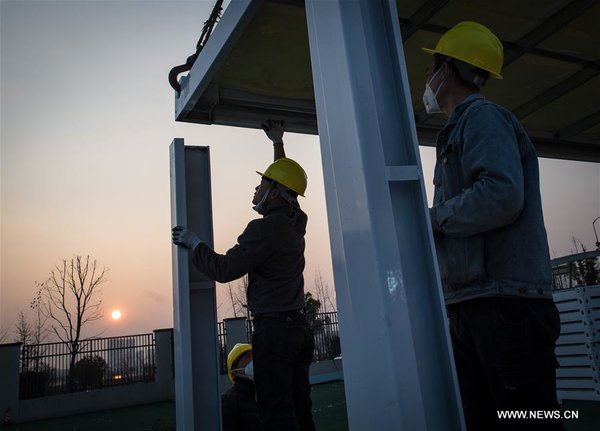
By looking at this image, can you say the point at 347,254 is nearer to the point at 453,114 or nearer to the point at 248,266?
the point at 453,114

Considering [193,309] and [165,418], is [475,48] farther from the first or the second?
[165,418]

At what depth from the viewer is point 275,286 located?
341cm

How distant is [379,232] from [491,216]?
472 millimetres

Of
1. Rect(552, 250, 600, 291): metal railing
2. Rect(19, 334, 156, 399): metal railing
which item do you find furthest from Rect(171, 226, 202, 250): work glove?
Rect(19, 334, 156, 399): metal railing

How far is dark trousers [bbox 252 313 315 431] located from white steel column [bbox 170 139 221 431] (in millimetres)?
342

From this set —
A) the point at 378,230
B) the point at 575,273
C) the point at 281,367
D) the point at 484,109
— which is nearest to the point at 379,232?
the point at 378,230

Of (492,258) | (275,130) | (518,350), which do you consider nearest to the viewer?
(518,350)

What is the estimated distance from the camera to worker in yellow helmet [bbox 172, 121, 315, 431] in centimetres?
317

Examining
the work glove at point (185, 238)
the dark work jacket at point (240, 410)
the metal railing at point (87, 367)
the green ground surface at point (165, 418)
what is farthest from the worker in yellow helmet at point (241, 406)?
the metal railing at point (87, 367)

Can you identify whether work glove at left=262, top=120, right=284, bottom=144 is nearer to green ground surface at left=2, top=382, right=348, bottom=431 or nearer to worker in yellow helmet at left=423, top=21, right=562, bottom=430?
worker in yellow helmet at left=423, top=21, right=562, bottom=430

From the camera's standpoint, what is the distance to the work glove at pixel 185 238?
324 cm

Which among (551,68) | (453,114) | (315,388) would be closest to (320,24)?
(453,114)

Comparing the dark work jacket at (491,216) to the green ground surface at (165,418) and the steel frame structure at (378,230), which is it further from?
the green ground surface at (165,418)

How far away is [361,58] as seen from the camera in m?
1.52
